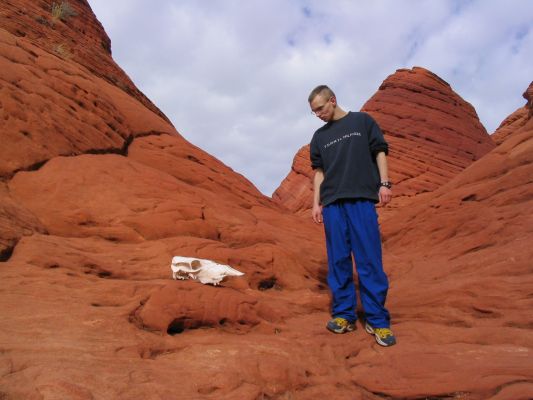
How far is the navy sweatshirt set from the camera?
3.65 m

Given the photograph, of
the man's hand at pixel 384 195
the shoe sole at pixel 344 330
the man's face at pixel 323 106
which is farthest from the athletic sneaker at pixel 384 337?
the man's face at pixel 323 106

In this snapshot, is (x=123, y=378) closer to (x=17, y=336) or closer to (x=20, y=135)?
(x=17, y=336)

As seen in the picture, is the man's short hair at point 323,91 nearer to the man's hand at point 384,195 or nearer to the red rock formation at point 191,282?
the man's hand at point 384,195

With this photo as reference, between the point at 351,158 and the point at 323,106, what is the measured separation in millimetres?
504

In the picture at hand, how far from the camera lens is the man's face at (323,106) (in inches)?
150

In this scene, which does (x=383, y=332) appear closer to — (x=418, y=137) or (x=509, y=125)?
(x=418, y=137)

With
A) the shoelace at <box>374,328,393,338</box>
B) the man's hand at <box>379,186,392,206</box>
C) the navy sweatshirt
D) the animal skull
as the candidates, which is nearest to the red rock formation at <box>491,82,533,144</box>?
the navy sweatshirt

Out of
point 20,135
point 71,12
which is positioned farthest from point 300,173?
point 20,135

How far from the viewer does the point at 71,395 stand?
199 cm

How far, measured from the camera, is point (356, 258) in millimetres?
3592

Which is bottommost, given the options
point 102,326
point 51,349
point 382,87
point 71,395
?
point 71,395

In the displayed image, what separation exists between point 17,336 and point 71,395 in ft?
2.44

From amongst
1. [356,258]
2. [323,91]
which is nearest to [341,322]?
[356,258]

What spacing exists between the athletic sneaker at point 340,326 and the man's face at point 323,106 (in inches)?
66.4
